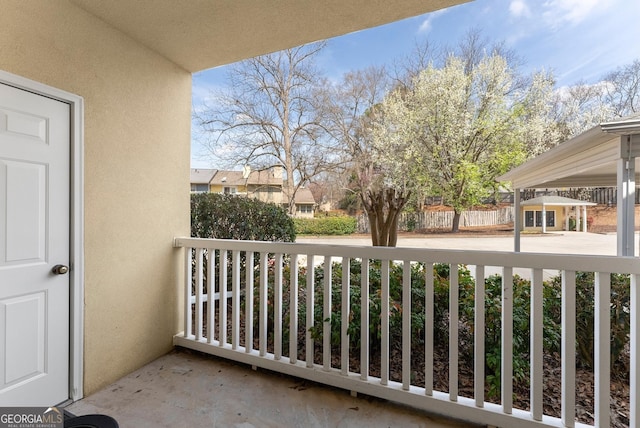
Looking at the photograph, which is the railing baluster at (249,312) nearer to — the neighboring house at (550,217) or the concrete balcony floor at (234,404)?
the concrete balcony floor at (234,404)

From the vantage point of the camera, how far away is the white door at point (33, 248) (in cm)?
174

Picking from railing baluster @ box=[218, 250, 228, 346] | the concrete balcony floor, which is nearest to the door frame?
the concrete balcony floor

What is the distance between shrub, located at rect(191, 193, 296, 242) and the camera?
398cm

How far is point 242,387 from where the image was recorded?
2.29 meters

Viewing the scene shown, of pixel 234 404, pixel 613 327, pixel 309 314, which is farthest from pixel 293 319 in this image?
pixel 613 327

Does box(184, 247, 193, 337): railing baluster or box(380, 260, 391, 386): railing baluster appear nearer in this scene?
box(380, 260, 391, 386): railing baluster

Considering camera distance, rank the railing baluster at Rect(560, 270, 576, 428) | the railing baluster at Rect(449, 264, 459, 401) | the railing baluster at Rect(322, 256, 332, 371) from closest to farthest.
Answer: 1. the railing baluster at Rect(560, 270, 576, 428)
2. the railing baluster at Rect(449, 264, 459, 401)
3. the railing baluster at Rect(322, 256, 332, 371)

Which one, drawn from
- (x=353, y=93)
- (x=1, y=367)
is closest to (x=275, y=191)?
(x=353, y=93)

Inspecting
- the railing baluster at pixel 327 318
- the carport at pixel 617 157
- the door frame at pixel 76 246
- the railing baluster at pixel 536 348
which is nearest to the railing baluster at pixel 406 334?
the railing baluster at pixel 327 318

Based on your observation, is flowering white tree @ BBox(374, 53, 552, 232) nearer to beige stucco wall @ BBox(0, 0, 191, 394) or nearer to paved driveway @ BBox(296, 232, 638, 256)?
paved driveway @ BBox(296, 232, 638, 256)

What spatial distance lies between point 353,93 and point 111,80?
11.4 meters

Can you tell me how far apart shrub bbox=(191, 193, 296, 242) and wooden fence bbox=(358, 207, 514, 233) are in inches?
284

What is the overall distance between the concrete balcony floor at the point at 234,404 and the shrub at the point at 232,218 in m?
1.83

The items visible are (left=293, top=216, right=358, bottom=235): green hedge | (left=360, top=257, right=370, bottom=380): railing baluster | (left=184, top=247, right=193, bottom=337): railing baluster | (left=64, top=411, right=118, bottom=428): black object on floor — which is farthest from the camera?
(left=293, top=216, right=358, bottom=235): green hedge
